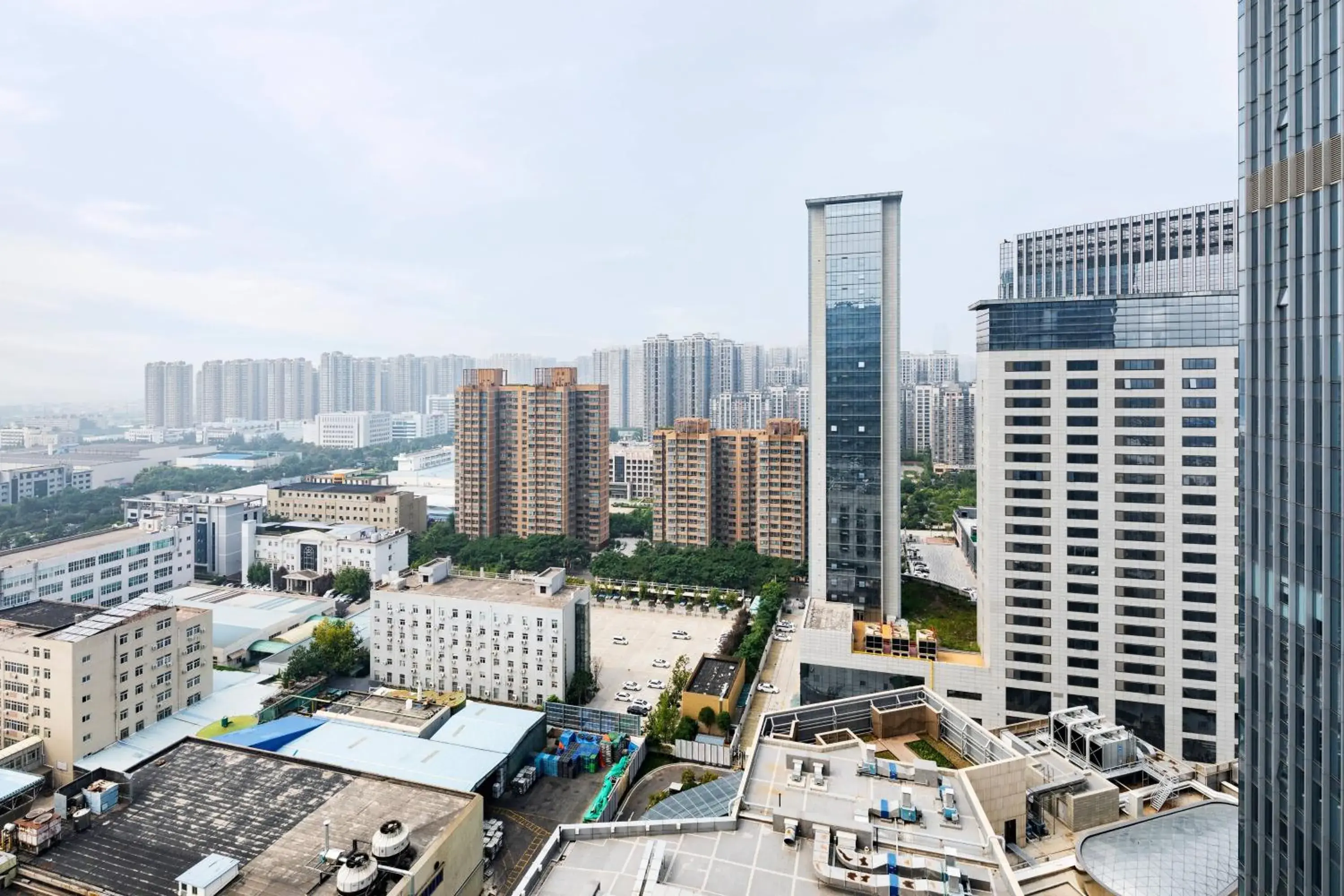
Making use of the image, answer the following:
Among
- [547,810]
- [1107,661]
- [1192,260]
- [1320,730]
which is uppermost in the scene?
[1192,260]

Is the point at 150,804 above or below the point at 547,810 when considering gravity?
above

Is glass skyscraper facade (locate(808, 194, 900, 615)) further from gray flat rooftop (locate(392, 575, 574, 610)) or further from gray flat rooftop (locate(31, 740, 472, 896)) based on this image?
gray flat rooftop (locate(31, 740, 472, 896))

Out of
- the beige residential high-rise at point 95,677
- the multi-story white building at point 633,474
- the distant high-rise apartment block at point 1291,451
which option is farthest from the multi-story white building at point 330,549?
the distant high-rise apartment block at point 1291,451

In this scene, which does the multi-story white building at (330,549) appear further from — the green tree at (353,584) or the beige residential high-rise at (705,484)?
the beige residential high-rise at (705,484)

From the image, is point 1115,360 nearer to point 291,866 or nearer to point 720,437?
point 291,866

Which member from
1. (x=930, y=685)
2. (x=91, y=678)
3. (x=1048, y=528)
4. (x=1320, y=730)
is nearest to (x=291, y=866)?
(x=91, y=678)

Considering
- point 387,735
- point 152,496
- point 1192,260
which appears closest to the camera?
point 387,735

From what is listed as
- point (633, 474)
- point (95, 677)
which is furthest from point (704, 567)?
point (633, 474)
